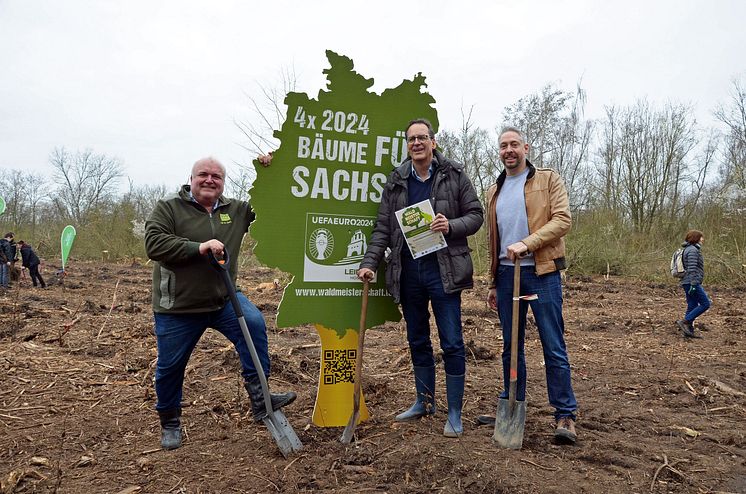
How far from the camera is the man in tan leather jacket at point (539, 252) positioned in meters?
3.66

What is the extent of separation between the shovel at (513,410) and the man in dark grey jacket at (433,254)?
1.04ft

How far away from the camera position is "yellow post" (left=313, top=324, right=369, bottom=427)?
4211 millimetres

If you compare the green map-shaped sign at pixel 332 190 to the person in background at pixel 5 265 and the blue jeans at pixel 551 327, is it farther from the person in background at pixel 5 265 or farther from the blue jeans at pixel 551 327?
the person in background at pixel 5 265

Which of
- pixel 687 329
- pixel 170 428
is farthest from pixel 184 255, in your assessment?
pixel 687 329

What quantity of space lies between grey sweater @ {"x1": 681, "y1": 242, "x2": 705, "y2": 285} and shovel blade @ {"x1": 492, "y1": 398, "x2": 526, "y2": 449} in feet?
21.8

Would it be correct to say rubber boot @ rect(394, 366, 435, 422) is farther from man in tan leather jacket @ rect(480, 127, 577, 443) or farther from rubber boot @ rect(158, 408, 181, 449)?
rubber boot @ rect(158, 408, 181, 449)

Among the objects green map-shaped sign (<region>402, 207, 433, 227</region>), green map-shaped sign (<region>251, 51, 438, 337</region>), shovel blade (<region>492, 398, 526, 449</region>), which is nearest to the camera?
shovel blade (<region>492, 398, 526, 449</region>)

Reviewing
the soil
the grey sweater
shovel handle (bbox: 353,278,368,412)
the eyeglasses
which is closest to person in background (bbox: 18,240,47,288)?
the soil

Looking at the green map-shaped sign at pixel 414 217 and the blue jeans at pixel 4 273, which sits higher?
the green map-shaped sign at pixel 414 217

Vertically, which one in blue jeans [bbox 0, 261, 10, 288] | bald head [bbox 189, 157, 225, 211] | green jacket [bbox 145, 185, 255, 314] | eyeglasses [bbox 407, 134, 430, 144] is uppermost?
eyeglasses [bbox 407, 134, 430, 144]

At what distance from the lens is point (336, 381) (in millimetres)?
4250

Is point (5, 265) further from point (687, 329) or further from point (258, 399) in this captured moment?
point (687, 329)

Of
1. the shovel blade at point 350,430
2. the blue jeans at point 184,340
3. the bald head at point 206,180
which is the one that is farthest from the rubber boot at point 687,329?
the bald head at point 206,180

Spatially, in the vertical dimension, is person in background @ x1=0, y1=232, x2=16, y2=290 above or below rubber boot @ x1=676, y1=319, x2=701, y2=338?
above
